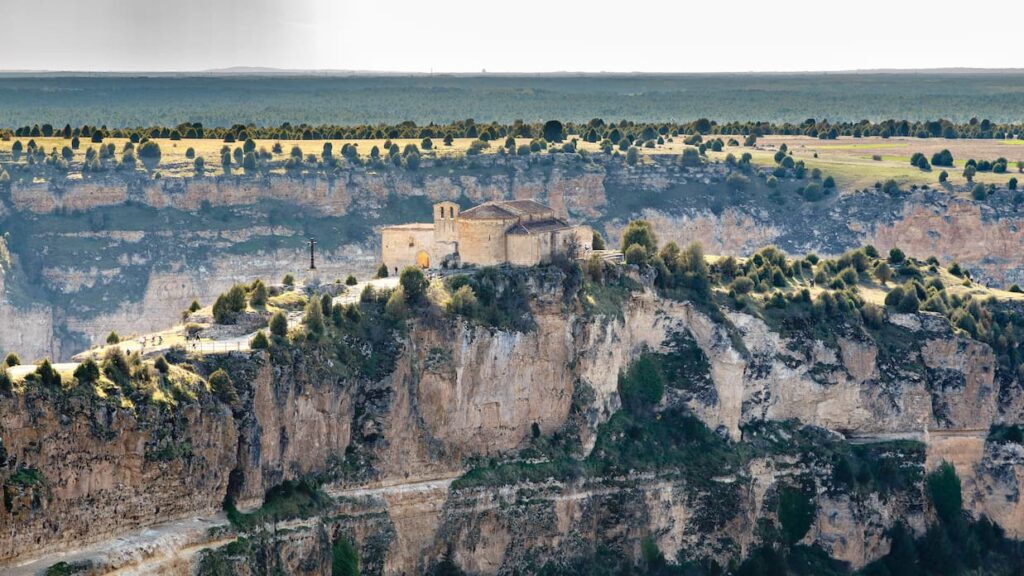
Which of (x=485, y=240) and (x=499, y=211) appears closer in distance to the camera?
(x=485, y=240)

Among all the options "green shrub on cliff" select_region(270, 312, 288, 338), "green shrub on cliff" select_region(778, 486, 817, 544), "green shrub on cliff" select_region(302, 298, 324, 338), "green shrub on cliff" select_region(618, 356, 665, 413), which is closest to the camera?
"green shrub on cliff" select_region(270, 312, 288, 338)

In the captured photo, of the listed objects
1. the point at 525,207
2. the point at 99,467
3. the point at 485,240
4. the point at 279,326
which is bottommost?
the point at 99,467

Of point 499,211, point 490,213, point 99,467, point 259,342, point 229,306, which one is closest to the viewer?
point 99,467

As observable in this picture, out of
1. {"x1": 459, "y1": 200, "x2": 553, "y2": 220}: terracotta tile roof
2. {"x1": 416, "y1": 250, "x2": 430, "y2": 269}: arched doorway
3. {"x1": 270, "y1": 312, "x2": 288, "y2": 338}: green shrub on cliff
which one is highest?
{"x1": 459, "y1": 200, "x2": 553, "y2": 220}: terracotta tile roof

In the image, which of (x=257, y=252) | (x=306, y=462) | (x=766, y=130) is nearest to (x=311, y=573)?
(x=306, y=462)

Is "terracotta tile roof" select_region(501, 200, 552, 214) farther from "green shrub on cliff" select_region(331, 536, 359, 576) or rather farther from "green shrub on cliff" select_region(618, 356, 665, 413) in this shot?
"green shrub on cliff" select_region(331, 536, 359, 576)

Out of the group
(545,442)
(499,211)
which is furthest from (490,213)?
(545,442)

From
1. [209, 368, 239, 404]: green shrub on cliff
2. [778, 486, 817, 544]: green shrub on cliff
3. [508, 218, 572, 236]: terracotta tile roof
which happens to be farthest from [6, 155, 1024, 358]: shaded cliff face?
[209, 368, 239, 404]: green shrub on cliff

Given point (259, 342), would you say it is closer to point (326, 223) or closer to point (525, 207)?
point (525, 207)
